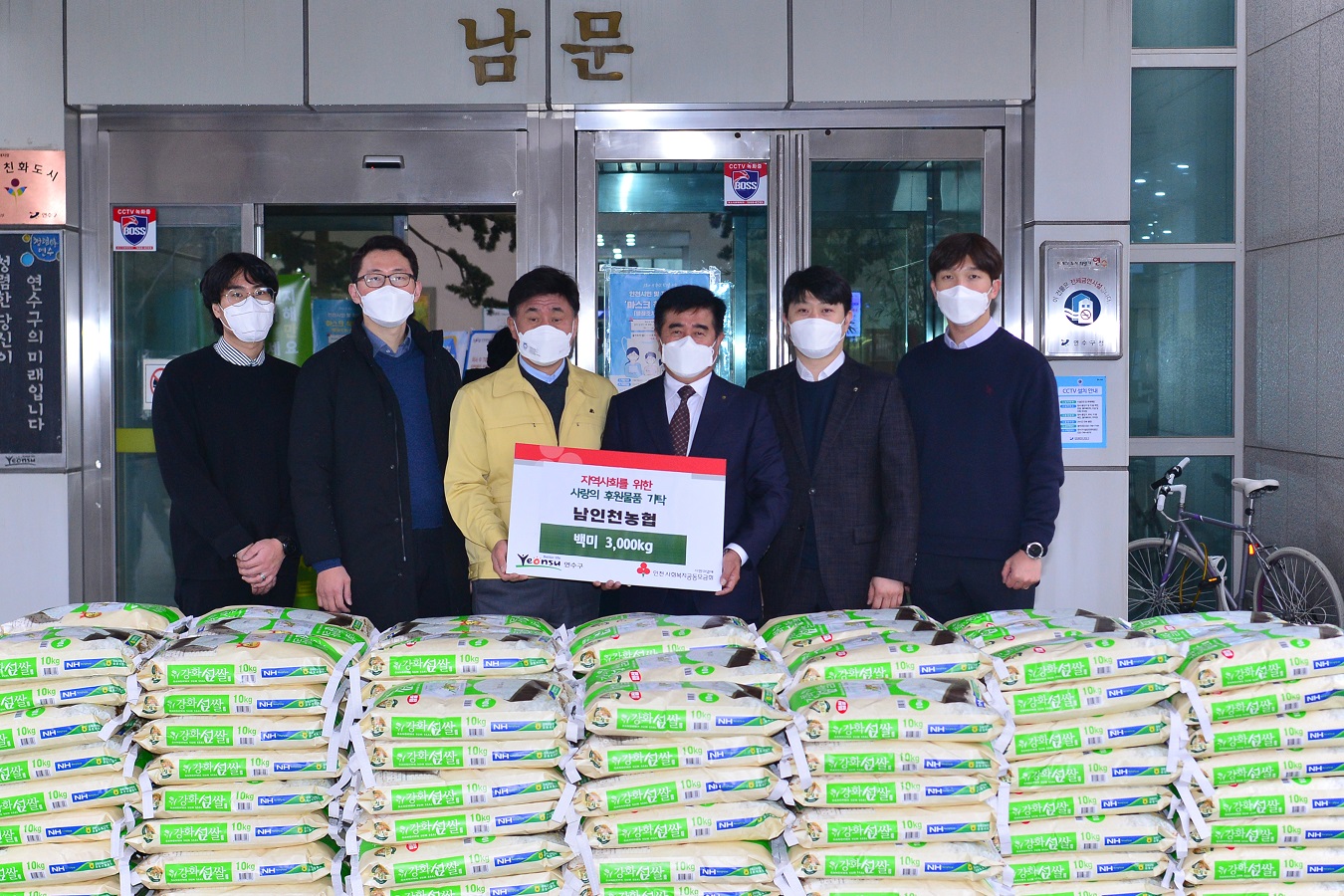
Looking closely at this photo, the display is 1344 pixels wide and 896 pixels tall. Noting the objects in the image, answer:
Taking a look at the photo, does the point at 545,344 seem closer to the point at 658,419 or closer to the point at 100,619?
the point at 658,419

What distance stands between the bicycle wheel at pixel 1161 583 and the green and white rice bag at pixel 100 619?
5368 mm

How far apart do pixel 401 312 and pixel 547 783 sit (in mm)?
1828

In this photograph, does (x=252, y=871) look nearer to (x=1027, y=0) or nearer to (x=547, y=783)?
(x=547, y=783)

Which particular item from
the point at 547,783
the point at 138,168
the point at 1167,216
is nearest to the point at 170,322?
the point at 138,168

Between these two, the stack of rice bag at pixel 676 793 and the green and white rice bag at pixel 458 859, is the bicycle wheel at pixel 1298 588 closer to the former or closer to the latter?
the stack of rice bag at pixel 676 793

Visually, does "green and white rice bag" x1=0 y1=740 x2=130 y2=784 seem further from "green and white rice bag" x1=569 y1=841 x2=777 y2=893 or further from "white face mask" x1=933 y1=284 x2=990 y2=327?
"white face mask" x1=933 y1=284 x2=990 y2=327

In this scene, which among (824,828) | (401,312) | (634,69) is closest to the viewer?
(824,828)

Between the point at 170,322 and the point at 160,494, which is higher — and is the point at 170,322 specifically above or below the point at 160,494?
above

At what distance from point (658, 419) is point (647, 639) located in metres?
1.18

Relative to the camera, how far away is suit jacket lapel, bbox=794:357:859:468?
10.8 ft

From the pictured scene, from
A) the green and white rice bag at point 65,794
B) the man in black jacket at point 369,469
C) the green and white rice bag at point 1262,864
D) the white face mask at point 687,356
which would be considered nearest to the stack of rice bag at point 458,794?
the green and white rice bag at point 65,794

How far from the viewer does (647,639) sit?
7.23ft

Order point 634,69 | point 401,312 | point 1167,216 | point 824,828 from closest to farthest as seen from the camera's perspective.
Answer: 1. point 824,828
2. point 401,312
3. point 634,69
4. point 1167,216

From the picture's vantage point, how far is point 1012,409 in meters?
3.37
